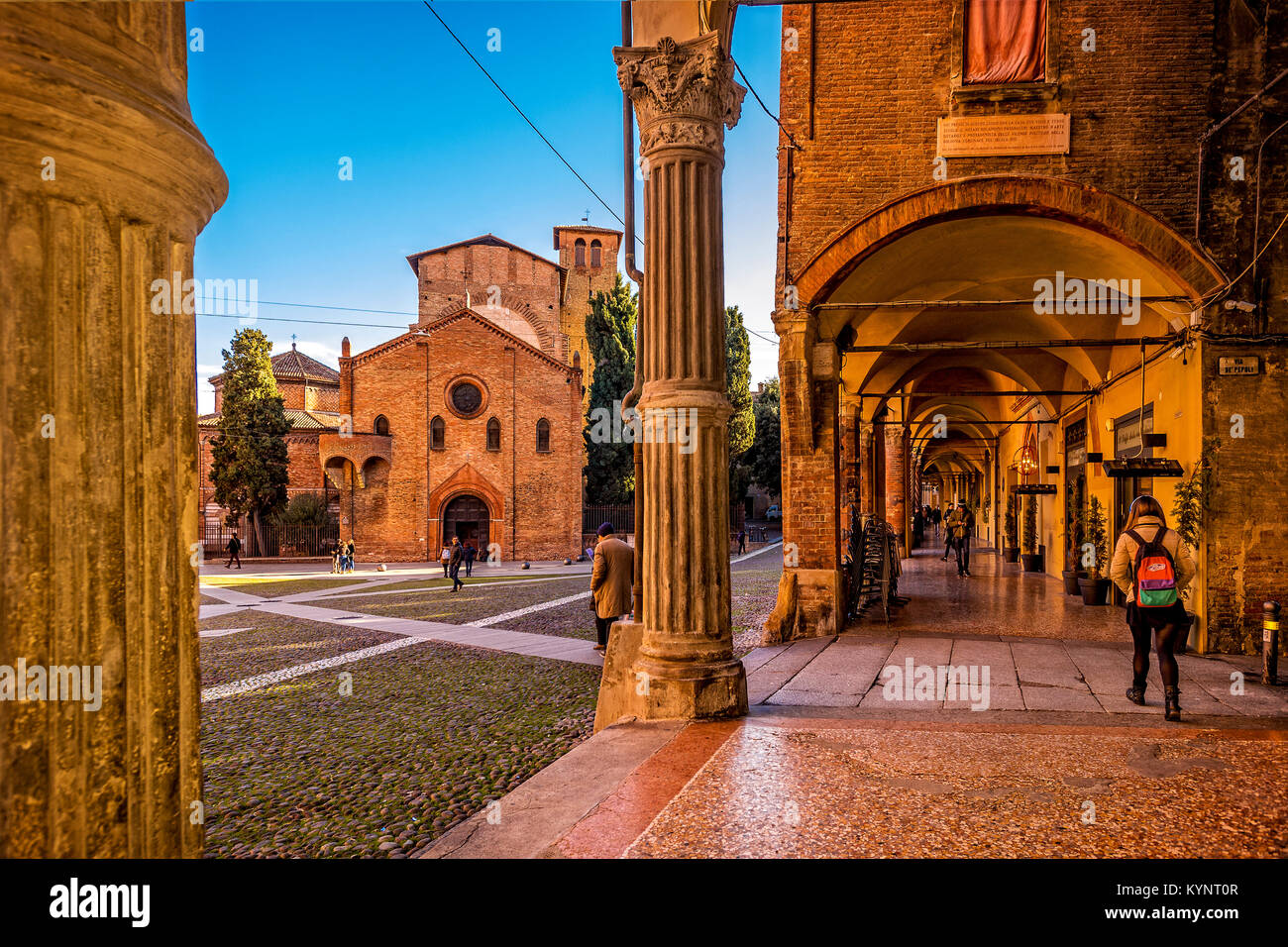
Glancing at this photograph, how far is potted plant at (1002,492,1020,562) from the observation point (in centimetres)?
2170

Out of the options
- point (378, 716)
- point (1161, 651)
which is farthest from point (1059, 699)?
point (378, 716)

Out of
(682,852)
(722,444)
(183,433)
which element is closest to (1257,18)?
(722,444)

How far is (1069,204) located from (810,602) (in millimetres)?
5339

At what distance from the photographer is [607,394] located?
36.3m

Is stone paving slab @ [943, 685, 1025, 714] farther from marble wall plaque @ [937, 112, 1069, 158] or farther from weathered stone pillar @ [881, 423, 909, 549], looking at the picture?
weathered stone pillar @ [881, 423, 909, 549]

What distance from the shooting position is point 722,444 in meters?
5.39

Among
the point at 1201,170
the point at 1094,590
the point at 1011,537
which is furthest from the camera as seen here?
the point at 1011,537

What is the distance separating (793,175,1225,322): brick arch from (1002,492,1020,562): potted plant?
14.2 metres

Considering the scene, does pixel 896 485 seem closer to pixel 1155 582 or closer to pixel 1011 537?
pixel 1011 537

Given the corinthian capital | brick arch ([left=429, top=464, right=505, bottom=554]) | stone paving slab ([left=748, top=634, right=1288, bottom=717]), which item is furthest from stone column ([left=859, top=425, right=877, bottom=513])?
brick arch ([left=429, top=464, right=505, bottom=554])

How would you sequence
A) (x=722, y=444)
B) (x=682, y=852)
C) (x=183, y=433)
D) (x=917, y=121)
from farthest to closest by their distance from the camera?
(x=917, y=121)
(x=722, y=444)
(x=682, y=852)
(x=183, y=433)
